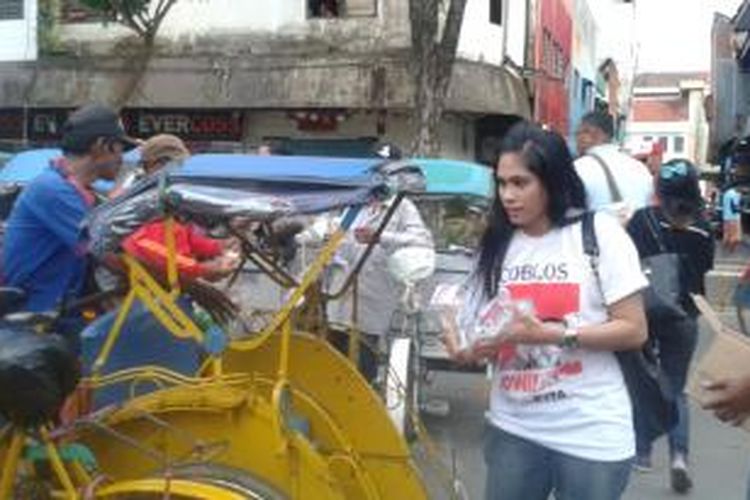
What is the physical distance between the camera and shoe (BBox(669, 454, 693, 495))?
6.86 metres

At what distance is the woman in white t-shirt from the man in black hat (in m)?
→ 1.69

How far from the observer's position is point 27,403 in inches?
140

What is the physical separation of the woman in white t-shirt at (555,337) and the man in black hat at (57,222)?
5.56 ft

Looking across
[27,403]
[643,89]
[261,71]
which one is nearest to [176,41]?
[261,71]

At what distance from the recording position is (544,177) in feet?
12.1

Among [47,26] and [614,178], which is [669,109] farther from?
[614,178]

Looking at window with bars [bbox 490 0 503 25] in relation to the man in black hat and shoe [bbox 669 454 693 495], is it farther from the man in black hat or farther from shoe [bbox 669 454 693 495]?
the man in black hat

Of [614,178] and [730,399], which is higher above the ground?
[614,178]

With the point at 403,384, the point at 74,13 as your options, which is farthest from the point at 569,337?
the point at 74,13

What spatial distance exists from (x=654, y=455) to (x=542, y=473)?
420cm

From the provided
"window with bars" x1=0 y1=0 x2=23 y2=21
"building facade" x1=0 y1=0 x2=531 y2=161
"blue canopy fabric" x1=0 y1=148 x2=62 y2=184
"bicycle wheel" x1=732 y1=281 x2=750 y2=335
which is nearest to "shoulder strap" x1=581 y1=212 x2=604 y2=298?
"bicycle wheel" x1=732 y1=281 x2=750 y2=335

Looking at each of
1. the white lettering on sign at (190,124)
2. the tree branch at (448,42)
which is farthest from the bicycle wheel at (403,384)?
the white lettering on sign at (190,124)

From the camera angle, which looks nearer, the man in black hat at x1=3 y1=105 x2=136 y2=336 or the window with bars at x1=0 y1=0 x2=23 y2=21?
the man in black hat at x1=3 y1=105 x2=136 y2=336

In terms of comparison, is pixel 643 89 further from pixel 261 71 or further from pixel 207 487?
pixel 207 487
